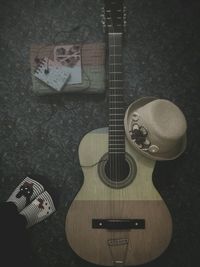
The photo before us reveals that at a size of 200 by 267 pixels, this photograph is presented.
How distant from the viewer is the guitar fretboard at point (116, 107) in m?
1.66

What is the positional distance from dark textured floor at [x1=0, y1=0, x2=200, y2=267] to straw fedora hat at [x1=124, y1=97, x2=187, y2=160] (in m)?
0.29

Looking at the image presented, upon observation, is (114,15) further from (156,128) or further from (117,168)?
(117,168)

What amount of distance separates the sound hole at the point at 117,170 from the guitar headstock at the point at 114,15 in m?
0.61

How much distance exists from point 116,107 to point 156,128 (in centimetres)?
22

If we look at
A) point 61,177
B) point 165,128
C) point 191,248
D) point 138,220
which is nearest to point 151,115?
point 165,128

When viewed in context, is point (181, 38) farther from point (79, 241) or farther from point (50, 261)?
point (50, 261)

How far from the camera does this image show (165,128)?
5.21 feet

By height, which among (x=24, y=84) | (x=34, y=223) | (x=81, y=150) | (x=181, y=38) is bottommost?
(x=34, y=223)

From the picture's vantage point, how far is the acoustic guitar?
1643 mm

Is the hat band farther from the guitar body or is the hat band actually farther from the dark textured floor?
the dark textured floor

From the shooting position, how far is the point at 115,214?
1.66 m

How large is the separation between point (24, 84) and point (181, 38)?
2.98ft

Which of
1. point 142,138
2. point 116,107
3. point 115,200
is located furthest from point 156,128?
point 115,200

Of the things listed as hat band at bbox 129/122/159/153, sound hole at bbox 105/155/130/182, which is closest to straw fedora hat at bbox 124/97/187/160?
hat band at bbox 129/122/159/153
